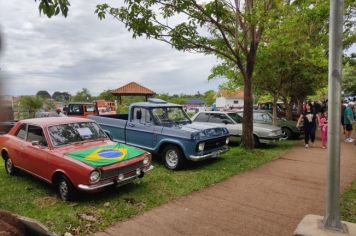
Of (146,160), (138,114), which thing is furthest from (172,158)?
(146,160)

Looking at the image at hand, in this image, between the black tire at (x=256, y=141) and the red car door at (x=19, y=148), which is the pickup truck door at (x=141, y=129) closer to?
the red car door at (x=19, y=148)

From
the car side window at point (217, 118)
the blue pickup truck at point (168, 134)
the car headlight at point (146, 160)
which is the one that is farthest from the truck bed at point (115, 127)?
the car side window at point (217, 118)

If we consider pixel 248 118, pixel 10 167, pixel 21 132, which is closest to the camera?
pixel 21 132

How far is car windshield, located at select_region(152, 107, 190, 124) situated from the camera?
9414 millimetres

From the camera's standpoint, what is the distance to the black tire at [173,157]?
28.1 feet

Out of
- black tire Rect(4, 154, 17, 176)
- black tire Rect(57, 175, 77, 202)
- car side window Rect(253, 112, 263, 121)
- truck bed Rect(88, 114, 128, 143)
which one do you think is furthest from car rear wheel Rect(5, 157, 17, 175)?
car side window Rect(253, 112, 263, 121)

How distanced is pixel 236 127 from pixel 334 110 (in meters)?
9.37

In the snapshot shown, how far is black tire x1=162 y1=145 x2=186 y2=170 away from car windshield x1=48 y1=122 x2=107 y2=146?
205 cm

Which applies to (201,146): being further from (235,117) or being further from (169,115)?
(235,117)

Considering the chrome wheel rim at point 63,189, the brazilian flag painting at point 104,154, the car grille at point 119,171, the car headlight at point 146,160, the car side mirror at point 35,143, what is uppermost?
the car side mirror at point 35,143

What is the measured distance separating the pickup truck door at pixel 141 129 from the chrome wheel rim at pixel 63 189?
3377 millimetres

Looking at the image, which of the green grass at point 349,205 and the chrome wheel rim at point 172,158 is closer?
the green grass at point 349,205

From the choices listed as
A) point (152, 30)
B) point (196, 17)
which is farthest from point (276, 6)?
point (152, 30)

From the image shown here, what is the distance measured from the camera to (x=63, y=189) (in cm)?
616
